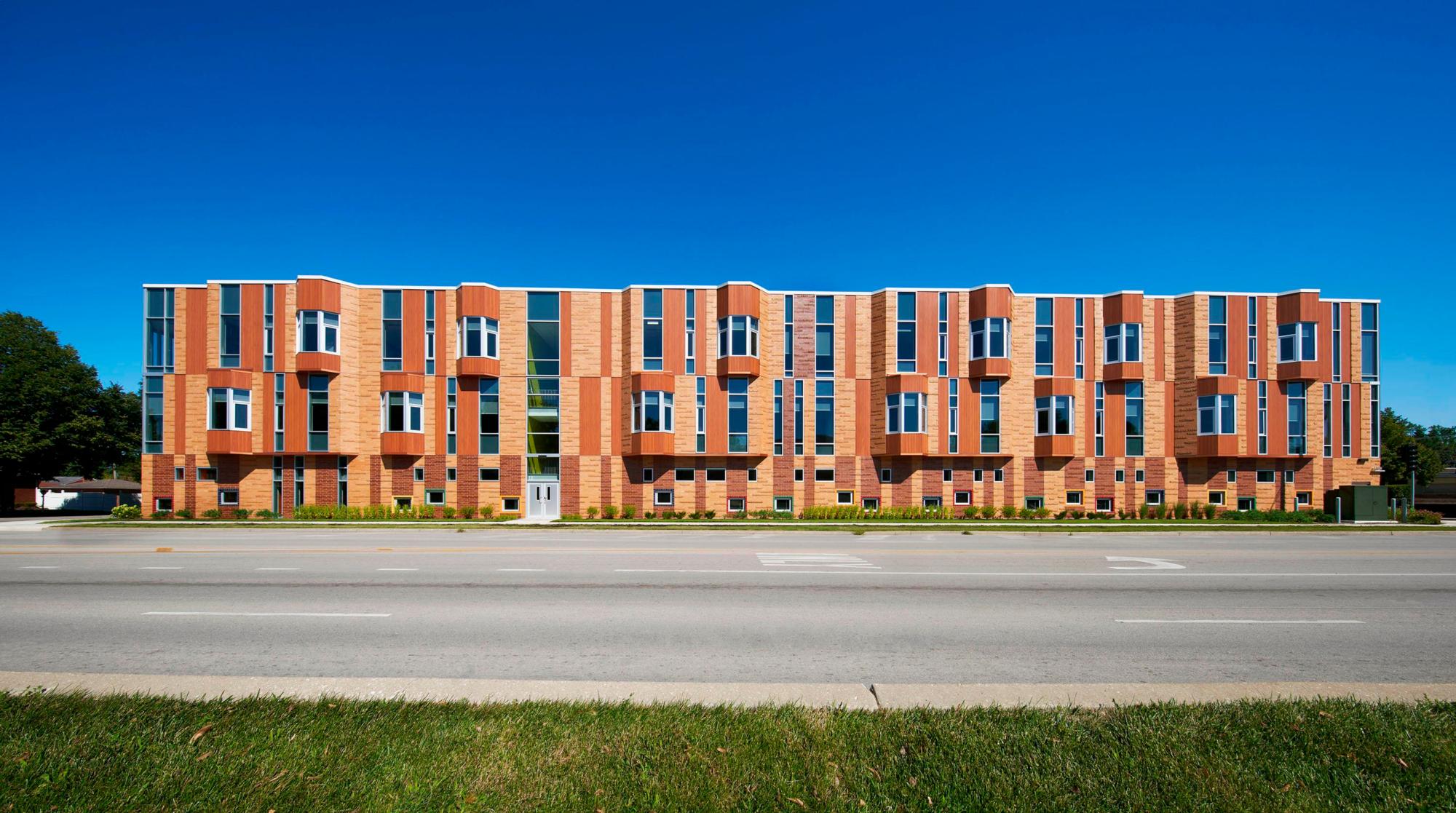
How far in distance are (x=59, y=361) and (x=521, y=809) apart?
50.8 meters

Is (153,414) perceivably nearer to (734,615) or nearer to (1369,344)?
(734,615)

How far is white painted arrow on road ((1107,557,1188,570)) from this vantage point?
46.0 ft

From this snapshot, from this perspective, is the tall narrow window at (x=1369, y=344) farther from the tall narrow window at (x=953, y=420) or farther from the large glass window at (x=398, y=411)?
the large glass window at (x=398, y=411)

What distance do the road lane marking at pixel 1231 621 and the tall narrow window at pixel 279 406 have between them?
34273 mm

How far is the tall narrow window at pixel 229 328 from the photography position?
31.1 m

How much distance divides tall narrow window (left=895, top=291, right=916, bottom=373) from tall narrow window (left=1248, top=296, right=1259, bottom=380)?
16610 millimetres

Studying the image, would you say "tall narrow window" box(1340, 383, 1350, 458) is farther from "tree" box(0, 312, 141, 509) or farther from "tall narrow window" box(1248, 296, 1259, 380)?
"tree" box(0, 312, 141, 509)

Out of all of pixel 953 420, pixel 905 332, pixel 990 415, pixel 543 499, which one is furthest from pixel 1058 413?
pixel 543 499

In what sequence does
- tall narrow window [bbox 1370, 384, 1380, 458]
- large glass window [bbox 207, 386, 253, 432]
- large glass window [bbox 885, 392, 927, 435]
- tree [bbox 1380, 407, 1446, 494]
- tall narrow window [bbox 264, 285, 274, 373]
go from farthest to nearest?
tree [bbox 1380, 407, 1446, 494] < tall narrow window [bbox 1370, 384, 1380, 458] < large glass window [bbox 885, 392, 927, 435] < tall narrow window [bbox 264, 285, 274, 373] < large glass window [bbox 207, 386, 253, 432]

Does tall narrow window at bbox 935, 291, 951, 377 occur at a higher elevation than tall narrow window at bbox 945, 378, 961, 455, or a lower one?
higher

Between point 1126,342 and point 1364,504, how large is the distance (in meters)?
12.6

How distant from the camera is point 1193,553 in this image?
676 inches

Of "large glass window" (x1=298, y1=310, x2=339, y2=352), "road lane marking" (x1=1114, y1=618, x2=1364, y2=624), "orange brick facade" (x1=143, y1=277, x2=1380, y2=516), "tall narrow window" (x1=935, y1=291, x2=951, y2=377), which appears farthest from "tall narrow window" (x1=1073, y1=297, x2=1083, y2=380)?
"large glass window" (x1=298, y1=310, x2=339, y2=352)

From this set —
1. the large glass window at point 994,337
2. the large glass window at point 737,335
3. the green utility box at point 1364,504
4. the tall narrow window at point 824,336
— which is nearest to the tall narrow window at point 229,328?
the large glass window at point 737,335
